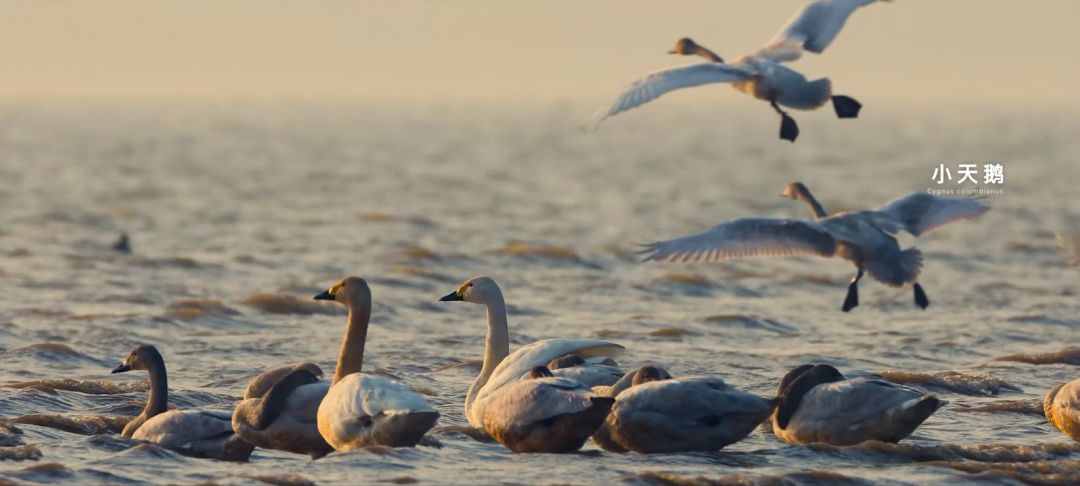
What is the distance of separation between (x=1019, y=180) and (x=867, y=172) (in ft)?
38.8

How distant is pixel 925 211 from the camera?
15.3 m

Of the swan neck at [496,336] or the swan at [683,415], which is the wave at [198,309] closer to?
the swan neck at [496,336]

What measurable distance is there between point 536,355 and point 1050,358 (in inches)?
273

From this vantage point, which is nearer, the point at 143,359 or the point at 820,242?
the point at 143,359

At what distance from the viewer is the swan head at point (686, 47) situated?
17.3m

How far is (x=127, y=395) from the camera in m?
16.1

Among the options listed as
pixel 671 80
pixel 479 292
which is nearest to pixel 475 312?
pixel 479 292

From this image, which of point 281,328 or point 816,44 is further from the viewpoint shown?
point 281,328

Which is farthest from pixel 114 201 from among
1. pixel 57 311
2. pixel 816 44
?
pixel 816 44

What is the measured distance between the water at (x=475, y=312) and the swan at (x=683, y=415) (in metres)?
0.16

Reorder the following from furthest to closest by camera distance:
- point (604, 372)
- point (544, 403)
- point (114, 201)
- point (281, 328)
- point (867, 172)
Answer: point (867, 172)
point (114, 201)
point (281, 328)
point (604, 372)
point (544, 403)

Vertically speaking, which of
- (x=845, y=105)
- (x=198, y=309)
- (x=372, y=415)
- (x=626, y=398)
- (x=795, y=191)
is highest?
(x=845, y=105)

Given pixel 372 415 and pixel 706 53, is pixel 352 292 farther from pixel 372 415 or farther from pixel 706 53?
pixel 706 53

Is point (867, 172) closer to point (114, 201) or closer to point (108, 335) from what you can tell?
point (114, 201)
